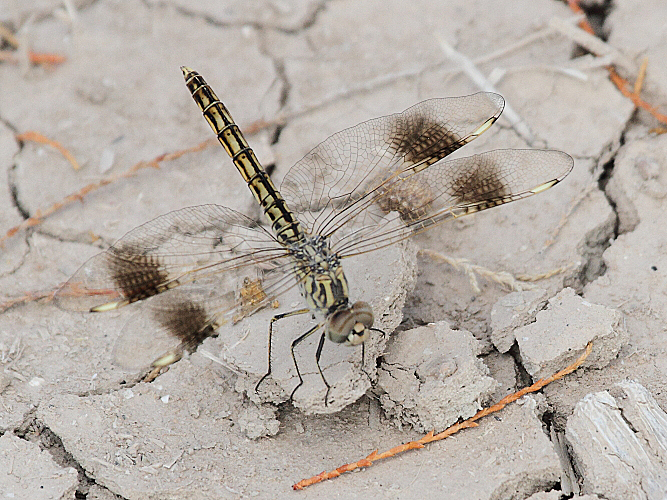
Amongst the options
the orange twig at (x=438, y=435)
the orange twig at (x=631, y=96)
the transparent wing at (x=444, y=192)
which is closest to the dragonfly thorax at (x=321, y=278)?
the transparent wing at (x=444, y=192)

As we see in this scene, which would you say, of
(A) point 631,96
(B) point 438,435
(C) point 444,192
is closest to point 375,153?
(C) point 444,192

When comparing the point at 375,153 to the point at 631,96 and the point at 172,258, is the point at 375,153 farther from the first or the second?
the point at 631,96

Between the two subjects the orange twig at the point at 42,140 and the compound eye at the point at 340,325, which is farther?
the orange twig at the point at 42,140

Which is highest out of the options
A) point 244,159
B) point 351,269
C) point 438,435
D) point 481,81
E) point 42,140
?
point 42,140

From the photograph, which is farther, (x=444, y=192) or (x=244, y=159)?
(x=244, y=159)

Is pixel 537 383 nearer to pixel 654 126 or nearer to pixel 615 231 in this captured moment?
pixel 615 231

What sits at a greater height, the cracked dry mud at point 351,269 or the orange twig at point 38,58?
the orange twig at point 38,58

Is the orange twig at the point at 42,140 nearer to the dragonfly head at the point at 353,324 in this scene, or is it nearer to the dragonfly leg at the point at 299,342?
the dragonfly leg at the point at 299,342
